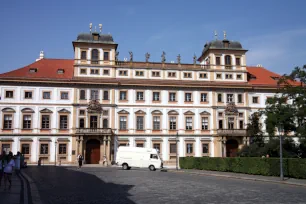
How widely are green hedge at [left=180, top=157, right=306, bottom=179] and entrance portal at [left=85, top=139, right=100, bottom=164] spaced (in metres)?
16.4

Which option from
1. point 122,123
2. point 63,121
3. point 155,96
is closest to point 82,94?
point 63,121

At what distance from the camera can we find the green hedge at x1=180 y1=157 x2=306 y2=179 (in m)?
28.2

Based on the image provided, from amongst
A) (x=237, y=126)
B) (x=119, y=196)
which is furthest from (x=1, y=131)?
(x=119, y=196)

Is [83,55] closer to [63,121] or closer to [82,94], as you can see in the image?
[82,94]

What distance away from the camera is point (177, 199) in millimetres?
16156

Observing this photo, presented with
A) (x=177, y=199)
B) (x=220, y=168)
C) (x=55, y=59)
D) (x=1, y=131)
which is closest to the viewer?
(x=177, y=199)

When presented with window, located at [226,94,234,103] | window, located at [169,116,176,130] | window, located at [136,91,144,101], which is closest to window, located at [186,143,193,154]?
window, located at [169,116,176,130]

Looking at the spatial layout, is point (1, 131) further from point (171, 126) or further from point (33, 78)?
point (171, 126)

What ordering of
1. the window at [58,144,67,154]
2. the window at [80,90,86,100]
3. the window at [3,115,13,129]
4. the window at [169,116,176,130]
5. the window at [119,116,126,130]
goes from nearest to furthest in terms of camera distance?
the window at [3,115,13,129], the window at [58,144,67,154], the window at [80,90,86,100], the window at [119,116,126,130], the window at [169,116,176,130]

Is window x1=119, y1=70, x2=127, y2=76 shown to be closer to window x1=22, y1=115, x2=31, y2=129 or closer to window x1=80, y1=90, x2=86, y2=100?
window x1=80, y1=90, x2=86, y2=100

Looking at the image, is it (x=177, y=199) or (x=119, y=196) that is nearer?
(x=177, y=199)

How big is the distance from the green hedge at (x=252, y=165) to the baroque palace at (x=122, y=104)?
1436 centimetres

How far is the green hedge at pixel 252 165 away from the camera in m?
28.2

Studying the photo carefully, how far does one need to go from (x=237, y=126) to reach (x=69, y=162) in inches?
1067
